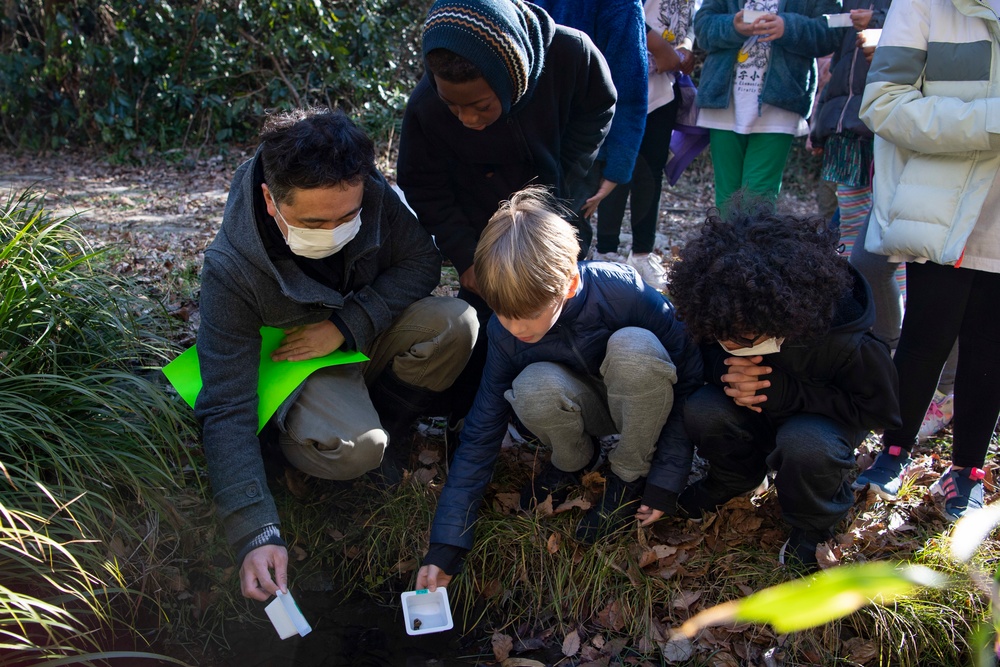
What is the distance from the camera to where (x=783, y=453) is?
224cm

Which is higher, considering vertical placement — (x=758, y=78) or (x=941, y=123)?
(x=941, y=123)

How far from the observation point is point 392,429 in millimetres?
2891

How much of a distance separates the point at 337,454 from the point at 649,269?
7.79 feet

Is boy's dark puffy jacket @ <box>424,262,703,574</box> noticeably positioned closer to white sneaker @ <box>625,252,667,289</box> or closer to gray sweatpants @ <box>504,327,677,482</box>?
gray sweatpants @ <box>504,327,677,482</box>

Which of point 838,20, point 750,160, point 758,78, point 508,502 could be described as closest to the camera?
point 508,502

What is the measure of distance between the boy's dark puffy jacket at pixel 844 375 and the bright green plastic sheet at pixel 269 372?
1.31 meters

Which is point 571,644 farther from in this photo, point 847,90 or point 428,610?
point 847,90

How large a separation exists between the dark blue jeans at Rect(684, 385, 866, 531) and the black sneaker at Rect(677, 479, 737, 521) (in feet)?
0.07

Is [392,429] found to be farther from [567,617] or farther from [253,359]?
[567,617]

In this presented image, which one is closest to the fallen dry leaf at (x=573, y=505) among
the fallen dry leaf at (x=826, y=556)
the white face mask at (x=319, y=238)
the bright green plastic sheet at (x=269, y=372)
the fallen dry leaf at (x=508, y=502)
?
the fallen dry leaf at (x=508, y=502)

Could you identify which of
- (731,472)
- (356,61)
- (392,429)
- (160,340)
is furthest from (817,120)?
(356,61)

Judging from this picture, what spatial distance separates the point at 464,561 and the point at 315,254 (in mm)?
1105

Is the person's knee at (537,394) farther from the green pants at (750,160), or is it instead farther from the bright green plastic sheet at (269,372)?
the green pants at (750,160)

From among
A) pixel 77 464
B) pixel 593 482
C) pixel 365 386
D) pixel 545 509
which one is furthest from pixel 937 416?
pixel 77 464
